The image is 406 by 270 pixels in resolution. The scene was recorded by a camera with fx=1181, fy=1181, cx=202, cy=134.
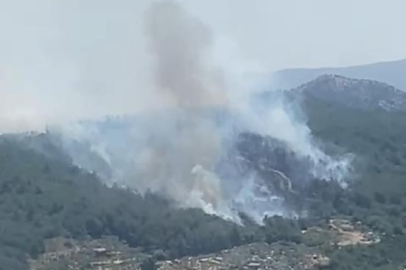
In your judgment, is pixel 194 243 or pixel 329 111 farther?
pixel 329 111

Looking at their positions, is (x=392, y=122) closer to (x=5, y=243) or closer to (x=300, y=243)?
(x=300, y=243)

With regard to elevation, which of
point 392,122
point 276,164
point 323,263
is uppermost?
point 392,122

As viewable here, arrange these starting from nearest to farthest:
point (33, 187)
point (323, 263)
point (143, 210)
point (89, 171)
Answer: point (323, 263) → point (143, 210) → point (33, 187) → point (89, 171)

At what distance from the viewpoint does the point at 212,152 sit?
113 meters

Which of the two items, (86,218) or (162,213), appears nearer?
(162,213)

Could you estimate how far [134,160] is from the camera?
385ft

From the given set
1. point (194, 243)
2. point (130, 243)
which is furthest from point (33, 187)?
point (194, 243)

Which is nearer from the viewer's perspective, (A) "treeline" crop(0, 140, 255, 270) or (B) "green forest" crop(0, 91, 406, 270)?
(B) "green forest" crop(0, 91, 406, 270)

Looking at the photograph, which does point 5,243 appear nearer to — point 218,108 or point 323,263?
point 323,263

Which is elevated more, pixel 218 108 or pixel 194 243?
pixel 218 108

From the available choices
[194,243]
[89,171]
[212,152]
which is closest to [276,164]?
[212,152]

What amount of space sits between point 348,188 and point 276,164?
8.33 meters

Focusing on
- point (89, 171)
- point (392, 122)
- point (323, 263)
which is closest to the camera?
point (323, 263)

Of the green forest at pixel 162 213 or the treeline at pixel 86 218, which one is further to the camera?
the treeline at pixel 86 218
